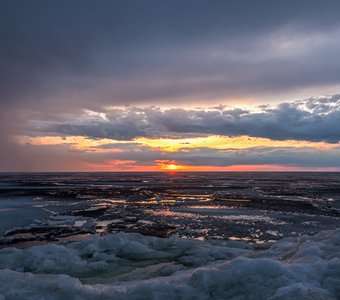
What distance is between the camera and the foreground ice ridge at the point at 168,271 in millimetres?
8312

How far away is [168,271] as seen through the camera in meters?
12.1

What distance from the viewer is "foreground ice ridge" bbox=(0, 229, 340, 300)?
831 centimetres

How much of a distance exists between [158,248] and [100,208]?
19536 mm

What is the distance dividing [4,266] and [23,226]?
11520mm

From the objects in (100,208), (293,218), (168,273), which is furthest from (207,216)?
(168,273)

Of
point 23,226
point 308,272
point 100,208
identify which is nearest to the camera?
point 308,272

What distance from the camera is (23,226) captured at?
23.8m

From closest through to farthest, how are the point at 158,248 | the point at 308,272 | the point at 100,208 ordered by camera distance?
the point at 308,272 < the point at 158,248 < the point at 100,208

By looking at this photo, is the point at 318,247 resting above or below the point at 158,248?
above

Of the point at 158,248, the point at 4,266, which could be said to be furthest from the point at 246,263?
the point at 4,266

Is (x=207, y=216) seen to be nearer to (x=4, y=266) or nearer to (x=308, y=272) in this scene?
(x=4, y=266)

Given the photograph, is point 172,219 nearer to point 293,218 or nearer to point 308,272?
point 293,218

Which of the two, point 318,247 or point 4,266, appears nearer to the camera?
point 318,247

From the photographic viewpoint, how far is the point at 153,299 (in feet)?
27.5
